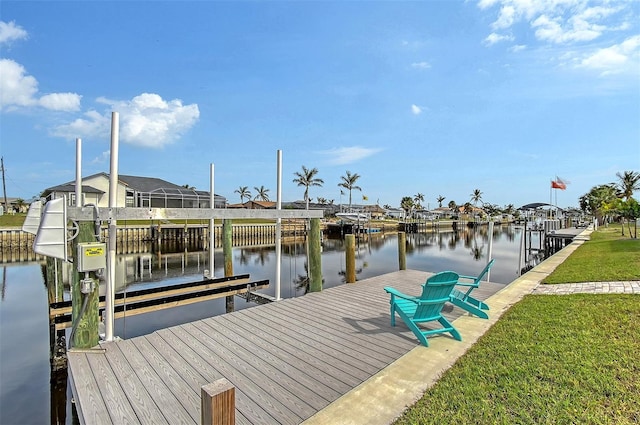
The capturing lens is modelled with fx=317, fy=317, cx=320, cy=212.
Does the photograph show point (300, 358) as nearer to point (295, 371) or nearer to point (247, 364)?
point (295, 371)

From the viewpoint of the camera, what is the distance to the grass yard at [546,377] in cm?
275

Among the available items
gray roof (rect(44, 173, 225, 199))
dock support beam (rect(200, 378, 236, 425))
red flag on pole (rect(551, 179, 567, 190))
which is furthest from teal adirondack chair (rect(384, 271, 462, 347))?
red flag on pole (rect(551, 179, 567, 190))

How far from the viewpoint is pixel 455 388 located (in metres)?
3.21

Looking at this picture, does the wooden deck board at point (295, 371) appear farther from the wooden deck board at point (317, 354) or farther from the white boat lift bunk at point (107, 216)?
the white boat lift bunk at point (107, 216)

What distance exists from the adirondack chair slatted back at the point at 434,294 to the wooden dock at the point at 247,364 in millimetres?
419

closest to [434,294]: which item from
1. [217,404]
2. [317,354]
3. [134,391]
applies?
[317,354]

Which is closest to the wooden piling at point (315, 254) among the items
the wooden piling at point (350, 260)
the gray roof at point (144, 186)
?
the wooden piling at point (350, 260)

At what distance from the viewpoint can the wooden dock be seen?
3016 mm

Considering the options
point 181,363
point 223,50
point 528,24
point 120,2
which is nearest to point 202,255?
point 223,50

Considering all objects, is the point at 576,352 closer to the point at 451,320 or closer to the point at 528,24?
the point at 451,320

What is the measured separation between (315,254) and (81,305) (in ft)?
14.3

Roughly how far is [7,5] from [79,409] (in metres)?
13.3

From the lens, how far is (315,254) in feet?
23.9

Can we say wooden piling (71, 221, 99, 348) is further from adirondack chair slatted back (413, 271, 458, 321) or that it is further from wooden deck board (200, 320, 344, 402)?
adirondack chair slatted back (413, 271, 458, 321)
